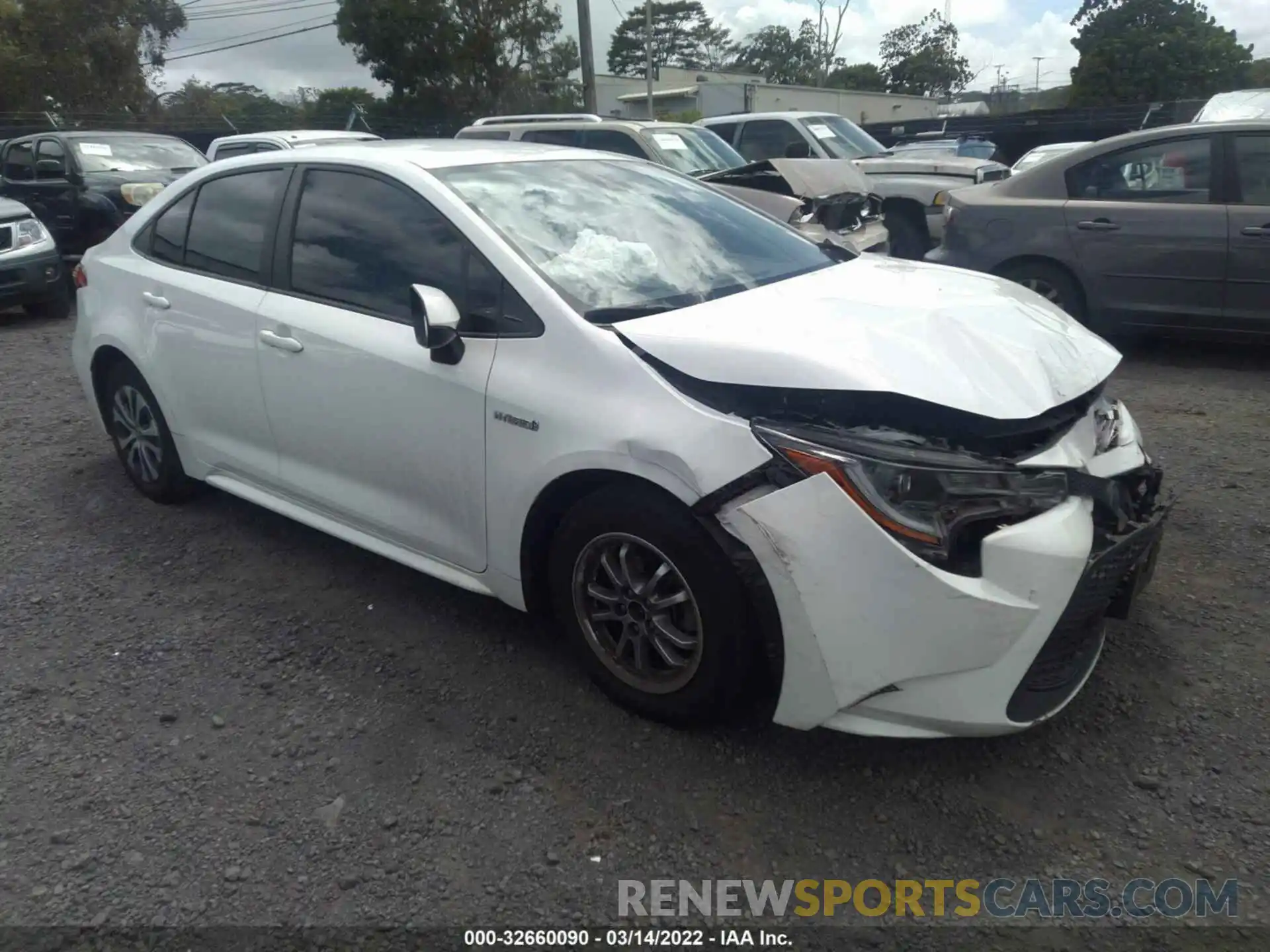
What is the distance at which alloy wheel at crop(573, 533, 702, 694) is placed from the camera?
278cm

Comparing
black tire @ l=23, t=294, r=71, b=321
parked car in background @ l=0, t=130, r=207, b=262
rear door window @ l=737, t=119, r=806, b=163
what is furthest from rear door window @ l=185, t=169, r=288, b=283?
rear door window @ l=737, t=119, r=806, b=163

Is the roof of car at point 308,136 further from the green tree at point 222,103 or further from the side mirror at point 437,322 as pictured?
the green tree at point 222,103

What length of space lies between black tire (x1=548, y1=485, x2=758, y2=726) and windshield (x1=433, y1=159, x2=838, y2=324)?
582mm

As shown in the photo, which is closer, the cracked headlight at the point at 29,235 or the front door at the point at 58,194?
the cracked headlight at the point at 29,235

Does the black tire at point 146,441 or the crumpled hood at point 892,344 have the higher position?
the crumpled hood at point 892,344

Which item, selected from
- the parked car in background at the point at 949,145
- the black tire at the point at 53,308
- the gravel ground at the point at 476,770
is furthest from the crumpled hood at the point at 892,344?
the parked car in background at the point at 949,145

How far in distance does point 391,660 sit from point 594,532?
994mm

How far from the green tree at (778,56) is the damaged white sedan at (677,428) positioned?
8280 centimetres

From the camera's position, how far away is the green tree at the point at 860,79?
79125 mm

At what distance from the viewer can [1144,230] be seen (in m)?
6.51

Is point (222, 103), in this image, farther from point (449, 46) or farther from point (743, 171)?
point (743, 171)

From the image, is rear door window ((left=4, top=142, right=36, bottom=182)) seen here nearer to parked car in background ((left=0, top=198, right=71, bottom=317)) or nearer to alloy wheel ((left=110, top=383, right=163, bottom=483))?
parked car in background ((left=0, top=198, right=71, bottom=317))

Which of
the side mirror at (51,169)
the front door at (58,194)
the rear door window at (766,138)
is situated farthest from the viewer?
the rear door window at (766,138)

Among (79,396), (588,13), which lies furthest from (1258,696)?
(588,13)
